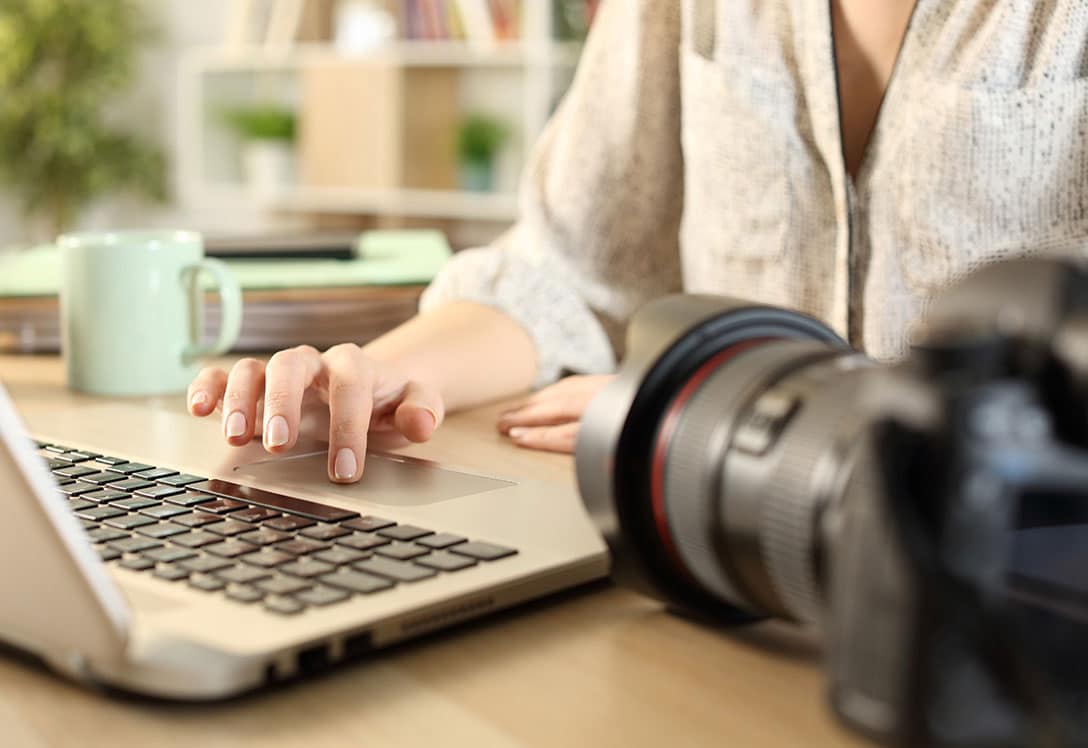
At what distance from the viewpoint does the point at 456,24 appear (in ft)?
10.6

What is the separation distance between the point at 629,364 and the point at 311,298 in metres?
0.62

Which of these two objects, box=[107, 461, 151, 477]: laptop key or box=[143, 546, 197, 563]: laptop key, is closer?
box=[143, 546, 197, 563]: laptop key

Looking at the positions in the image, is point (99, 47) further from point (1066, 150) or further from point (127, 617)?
point (127, 617)

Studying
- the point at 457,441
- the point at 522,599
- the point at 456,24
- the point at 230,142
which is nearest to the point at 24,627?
the point at 522,599

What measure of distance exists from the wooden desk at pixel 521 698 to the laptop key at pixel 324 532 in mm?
68

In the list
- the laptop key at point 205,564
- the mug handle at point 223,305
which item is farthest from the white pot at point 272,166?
the laptop key at point 205,564

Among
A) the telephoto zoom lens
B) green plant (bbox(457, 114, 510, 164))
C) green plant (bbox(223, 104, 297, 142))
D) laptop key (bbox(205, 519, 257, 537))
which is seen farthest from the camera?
green plant (bbox(223, 104, 297, 142))

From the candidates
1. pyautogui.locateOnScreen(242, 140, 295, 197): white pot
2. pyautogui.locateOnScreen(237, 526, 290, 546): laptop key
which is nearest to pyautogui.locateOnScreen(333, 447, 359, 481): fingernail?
pyautogui.locateOnScreen(237, 526, 290, 546): laptop key

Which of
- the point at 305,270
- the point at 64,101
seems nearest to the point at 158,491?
the point at 305,270

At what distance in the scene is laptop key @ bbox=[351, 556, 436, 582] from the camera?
1.48 feet

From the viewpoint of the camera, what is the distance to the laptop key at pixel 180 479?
58 centimetres

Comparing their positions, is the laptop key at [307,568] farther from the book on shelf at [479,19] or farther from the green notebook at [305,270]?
the book on shelf at [479,19]

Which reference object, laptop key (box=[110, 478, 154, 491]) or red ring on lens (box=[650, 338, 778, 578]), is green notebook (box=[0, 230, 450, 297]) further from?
red ring on lens (box=[650, 338, 778, 578])

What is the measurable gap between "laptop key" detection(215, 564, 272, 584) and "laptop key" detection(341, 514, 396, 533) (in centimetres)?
6
